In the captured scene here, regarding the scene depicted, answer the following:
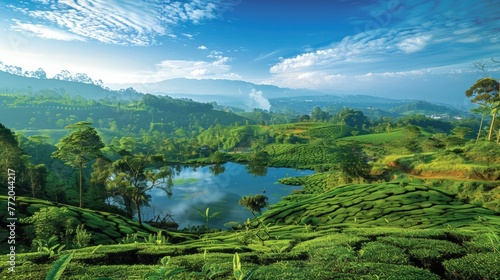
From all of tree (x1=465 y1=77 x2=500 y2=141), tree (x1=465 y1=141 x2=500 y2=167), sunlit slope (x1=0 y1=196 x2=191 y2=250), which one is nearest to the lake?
sunlit slope (x1=0 y1=196 x2=191 y2=250)

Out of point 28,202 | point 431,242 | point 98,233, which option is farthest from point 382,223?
point 28,202

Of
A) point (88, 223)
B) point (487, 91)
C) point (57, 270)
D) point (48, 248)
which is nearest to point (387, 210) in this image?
point (57, 270)

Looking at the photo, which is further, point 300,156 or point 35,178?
point 300,156

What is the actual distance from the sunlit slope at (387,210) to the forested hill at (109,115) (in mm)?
126224

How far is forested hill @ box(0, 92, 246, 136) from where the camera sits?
13475 centimetres

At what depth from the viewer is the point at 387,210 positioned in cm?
2105

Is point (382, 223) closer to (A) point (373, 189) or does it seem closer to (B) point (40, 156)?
(A) point (373, 189)

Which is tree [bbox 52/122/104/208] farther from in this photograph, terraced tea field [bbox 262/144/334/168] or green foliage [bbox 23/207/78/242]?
terraced tea field [bbox 262/144/334/168]

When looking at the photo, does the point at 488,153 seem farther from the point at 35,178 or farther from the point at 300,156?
the point at 300,156

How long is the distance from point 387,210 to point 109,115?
176m

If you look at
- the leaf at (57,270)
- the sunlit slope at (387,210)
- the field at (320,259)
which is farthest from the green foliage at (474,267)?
the sunlit slope at (387,210)

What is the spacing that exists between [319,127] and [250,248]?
125078mm

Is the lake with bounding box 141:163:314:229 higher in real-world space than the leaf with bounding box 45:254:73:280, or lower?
lower

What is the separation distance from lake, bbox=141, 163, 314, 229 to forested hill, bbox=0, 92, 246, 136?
8274 cm
